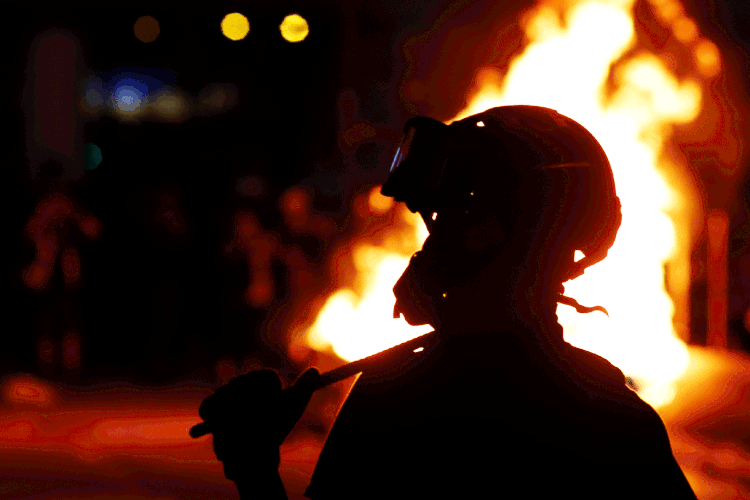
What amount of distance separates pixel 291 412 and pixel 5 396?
7.62 metres

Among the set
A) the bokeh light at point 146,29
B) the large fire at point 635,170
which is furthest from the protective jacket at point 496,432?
the bokeh light at point 146,29

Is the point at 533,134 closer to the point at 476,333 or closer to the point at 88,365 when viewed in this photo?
the point at 476,333

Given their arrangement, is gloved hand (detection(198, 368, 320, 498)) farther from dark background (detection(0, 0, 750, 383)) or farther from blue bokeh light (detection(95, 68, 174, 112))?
blue bokeh light (detection(95, 68, 174, 112))

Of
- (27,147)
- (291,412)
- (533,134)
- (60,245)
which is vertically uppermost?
(27,147)

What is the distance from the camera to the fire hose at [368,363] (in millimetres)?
1015

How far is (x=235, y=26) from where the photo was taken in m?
9.31

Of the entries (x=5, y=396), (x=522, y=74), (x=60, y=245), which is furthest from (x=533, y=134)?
(x=60, y=245)

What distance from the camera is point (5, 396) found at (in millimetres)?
7465

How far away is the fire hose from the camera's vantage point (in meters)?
1.01

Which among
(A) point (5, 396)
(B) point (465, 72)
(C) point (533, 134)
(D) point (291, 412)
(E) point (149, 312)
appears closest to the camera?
(D) point (291, 412)

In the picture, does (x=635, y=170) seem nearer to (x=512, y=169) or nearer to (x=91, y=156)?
(x=512, y=169)

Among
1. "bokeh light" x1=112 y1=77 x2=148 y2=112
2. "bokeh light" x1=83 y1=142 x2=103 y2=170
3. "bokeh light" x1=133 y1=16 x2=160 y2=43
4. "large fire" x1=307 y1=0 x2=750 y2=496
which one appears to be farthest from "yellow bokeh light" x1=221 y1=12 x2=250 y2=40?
"large fire" x1=307 y1=0 x2=750 y2=496

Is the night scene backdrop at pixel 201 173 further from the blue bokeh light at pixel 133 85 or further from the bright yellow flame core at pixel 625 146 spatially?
the bright yellow flame core at pixel 625 146

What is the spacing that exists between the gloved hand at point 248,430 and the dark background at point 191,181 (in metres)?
7.77
